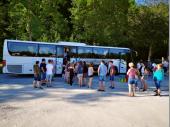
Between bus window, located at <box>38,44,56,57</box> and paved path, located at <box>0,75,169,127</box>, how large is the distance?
11247mm

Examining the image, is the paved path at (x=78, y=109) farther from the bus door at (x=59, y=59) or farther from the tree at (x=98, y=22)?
the tree at (x=98, y=22)

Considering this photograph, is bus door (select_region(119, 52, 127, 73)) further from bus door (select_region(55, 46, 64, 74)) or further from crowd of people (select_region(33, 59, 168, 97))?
crowd of people (select_region(33, 59, 168, 97))

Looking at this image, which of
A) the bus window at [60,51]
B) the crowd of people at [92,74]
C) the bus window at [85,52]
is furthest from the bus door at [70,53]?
the crowd of people at [92,74]

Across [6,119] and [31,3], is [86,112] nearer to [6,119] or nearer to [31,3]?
[6,119]

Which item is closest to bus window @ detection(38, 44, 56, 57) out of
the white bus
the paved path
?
→ the white bus

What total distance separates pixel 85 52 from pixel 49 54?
158 inches

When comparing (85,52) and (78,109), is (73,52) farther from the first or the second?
(78,109)

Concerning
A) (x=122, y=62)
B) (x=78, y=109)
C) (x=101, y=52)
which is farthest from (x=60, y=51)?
(x=78, y=109)

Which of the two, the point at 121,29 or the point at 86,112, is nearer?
the point at 86,112

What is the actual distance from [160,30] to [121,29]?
228 inches

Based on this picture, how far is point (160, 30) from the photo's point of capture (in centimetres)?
5009

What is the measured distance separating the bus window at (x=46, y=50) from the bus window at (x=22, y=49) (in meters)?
0.47

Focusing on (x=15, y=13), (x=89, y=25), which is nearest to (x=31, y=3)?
(x=15, y=13)

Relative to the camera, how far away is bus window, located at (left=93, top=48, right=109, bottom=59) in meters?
36.9
